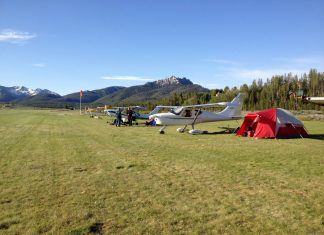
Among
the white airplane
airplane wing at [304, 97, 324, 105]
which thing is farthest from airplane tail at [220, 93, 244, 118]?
airplane wing at [304, 97, 324, 105]

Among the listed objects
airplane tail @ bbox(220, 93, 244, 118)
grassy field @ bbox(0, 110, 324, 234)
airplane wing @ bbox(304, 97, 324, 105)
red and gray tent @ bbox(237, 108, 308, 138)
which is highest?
airplane wing @ bbox(304, 97, 324, 105)

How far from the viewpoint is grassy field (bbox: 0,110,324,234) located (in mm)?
4980

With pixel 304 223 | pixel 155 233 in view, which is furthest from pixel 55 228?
pixel 304 223

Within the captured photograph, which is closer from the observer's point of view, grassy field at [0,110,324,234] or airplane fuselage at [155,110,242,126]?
grassy field at [0,110,324,234]

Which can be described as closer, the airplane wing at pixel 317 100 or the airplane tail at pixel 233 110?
the airplane wing at pixel 317 100

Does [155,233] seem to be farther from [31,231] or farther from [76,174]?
[76,174]

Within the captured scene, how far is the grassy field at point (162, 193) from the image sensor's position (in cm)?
498

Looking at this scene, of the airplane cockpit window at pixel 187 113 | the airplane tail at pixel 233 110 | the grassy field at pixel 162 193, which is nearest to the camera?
the grassy field at pixel 162 193

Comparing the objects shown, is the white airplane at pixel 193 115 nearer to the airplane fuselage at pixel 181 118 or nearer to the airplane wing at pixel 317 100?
the airplane fuselage at pixel 181 118

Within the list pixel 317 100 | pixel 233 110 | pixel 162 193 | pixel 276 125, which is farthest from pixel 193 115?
pixel 162 193

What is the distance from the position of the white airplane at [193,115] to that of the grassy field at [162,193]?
9.23m

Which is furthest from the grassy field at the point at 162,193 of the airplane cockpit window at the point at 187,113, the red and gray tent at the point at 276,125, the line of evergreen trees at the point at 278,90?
the line of evergreen trees at the point at 278,90

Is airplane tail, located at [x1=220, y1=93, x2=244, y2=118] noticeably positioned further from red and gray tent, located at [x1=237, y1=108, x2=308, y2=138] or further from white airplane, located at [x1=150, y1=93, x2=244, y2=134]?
red and gray tent, located at [x1=237, y1=108, x2=308, y2=138]

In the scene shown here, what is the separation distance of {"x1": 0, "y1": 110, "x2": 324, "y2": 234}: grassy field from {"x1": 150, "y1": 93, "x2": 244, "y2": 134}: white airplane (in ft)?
30.3
